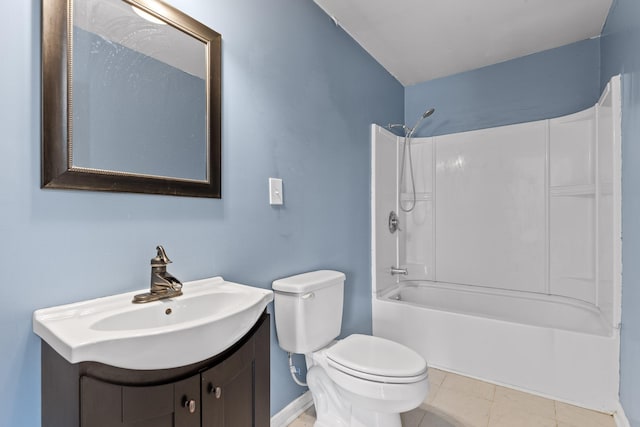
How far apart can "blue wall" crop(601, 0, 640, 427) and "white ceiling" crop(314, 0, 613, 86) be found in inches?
13.7

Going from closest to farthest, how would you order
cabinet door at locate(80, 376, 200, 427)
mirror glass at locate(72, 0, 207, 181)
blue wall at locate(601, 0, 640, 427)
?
cabinet door at locate(80, 376, 200, 427) < mirror glass at locate(72, 0, 207, 181) < blue wall at locate(601, 0, 640, 427)

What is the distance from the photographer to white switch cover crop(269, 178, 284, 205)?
1640 millimetres

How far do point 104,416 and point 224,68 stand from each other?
1.26 meters

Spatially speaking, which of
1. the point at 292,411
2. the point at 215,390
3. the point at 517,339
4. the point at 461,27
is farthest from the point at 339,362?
the point at 461,27

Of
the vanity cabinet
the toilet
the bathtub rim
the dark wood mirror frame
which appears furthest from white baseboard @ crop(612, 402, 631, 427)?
the dark wood mirror frame

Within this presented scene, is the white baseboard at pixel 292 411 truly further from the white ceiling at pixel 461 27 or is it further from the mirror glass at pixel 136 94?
the white ceiling at pixel 461 27

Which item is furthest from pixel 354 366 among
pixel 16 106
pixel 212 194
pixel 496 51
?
pixel 496 51

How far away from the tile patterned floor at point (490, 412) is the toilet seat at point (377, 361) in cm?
48

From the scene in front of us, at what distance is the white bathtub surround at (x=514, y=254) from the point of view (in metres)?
1.92

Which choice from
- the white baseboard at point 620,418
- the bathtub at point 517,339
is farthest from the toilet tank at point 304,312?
the white baseboard at point 620,418

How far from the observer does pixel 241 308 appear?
97cm

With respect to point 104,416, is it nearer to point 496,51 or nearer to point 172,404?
point 172,404

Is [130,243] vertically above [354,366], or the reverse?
[130,243]

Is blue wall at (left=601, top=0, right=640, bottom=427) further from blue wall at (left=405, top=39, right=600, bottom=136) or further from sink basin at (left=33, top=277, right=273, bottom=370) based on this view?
sink basin at (left=33, top=277, right=273, bottom=370)
